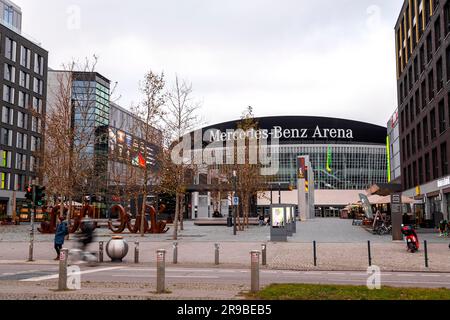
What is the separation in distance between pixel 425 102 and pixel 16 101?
5742 cm

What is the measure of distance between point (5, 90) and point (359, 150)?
281 ft

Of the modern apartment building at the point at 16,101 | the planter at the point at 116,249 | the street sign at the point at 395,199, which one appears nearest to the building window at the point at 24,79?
the modern apartment building at the point at 16,101

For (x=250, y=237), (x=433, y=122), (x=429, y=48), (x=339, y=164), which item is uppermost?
(x=429, y=48)

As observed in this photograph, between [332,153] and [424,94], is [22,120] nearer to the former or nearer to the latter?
[424,94]

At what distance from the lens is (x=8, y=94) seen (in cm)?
7494

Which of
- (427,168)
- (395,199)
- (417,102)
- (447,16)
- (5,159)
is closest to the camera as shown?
(395,199)

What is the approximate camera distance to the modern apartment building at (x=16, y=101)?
7381cm

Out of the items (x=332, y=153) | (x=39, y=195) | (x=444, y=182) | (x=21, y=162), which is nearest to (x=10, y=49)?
(x=21, y=162)

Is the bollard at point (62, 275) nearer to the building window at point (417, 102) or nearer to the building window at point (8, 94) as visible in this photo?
the building window at point (417, 102)

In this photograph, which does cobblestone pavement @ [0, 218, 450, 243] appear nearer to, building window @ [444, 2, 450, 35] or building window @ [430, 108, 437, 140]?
building window @ [430, 108, 437, 140]

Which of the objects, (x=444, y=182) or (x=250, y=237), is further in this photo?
(x=444, y=182)

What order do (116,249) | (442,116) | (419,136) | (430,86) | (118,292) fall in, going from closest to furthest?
(118,292) < (116,249) < (442,116) < (430,86) < (419,136)

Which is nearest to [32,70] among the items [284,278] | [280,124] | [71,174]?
[71,174]
